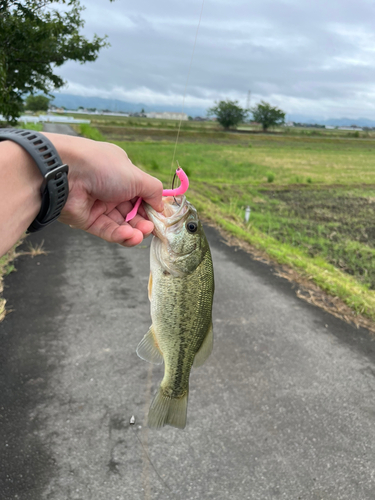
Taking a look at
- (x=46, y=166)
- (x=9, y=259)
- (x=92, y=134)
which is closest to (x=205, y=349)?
(x=46, y=166)

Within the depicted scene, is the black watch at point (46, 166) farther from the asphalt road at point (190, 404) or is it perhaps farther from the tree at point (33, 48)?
the tree at point (33, 48)

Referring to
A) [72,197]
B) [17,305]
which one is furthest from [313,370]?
[17,305]

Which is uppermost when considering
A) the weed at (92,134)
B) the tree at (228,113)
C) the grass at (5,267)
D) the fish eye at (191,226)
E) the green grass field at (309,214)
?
the tree at (228,113)

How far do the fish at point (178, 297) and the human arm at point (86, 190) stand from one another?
114 mm

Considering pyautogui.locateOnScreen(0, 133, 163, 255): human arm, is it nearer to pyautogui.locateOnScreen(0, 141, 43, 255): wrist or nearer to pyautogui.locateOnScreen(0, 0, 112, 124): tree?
pyautogui.locateOnScreen(0, 141, 43, 255): wrist

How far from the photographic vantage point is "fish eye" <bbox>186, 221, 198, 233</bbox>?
73.5 inches

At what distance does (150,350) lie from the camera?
209cm

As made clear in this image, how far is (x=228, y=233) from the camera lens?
890 cm

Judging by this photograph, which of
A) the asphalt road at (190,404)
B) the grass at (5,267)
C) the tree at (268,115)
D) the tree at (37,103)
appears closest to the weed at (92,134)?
the grass at (5,267)

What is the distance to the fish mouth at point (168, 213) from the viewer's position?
1864 mm

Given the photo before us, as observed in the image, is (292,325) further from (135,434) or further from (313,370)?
(135,434)

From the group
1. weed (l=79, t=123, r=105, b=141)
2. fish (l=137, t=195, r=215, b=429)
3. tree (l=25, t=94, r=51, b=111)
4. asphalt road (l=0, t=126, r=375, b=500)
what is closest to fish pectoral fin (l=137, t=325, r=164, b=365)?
fish (l=137, t=195, r=215, b=429)

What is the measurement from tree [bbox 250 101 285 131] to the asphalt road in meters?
89.9

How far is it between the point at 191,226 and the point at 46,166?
2.48ft
